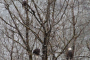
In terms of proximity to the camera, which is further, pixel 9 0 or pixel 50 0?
pixel 9 0

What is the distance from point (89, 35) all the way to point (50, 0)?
16.3ft

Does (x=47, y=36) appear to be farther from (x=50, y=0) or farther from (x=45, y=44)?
(x=50, y=0)

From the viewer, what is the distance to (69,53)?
9.24 ft

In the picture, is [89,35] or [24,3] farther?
[89,35]

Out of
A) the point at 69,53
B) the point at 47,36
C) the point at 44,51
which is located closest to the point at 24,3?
the point at 47,36

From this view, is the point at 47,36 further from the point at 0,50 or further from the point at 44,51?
the point at 0,50

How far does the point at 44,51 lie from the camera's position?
363 centimetres

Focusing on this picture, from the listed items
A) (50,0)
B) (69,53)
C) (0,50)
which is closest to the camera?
(69,53)

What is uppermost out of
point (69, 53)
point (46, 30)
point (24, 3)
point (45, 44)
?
point (24, 3)

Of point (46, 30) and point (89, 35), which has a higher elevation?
point (89, 35)

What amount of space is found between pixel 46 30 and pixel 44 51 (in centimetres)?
56

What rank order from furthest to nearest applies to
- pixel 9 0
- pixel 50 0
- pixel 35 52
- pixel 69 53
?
pixel 9 0, pixel 50 0, pixel 35 52, pixel 69 53

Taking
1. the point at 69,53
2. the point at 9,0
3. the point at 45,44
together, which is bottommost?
the point at 69,53

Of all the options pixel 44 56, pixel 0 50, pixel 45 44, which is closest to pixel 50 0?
pixel 45 44
